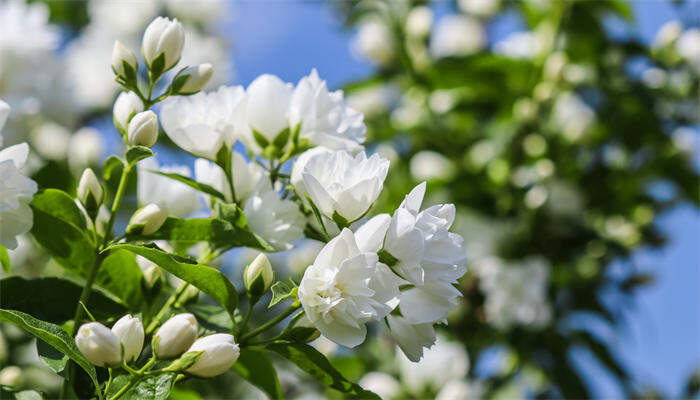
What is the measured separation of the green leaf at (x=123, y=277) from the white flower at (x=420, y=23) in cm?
153

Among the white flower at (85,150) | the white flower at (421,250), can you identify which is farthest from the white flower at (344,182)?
the white flower at (85,150)

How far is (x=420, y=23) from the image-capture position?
6.73 feet

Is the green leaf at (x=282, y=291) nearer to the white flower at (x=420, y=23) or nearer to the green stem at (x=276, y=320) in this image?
the green stem at (x=276, y=320)

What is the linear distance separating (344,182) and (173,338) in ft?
0.65

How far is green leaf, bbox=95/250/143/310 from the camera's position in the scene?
700 mm

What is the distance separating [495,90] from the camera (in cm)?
200

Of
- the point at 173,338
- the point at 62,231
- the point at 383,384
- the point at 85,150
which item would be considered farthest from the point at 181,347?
the point at 85,150

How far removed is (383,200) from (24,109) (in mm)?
904

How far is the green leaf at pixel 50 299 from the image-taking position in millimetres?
646

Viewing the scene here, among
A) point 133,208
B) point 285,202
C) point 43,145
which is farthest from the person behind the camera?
point 43,145

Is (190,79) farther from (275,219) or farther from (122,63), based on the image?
(275,219)

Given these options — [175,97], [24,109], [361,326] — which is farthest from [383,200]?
[361,326]

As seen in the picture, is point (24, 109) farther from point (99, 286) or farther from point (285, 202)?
point (285, 202)

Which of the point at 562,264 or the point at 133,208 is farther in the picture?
the point at 562,264
